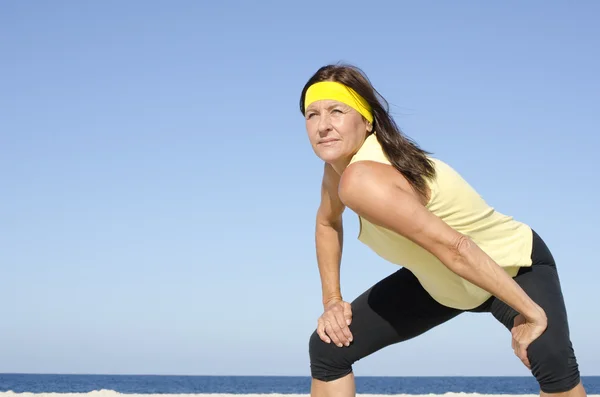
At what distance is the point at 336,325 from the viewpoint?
2963 millimetres

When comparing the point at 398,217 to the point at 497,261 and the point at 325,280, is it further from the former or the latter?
the point at 325,280

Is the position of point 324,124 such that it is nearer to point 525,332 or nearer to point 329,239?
point 329,239

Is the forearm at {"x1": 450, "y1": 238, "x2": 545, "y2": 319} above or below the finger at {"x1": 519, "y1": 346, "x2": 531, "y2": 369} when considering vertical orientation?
above

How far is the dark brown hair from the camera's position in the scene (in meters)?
2.60

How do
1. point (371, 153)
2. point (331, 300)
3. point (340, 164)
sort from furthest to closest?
point (331, 300) < point (340, 164) < point (371, 153)

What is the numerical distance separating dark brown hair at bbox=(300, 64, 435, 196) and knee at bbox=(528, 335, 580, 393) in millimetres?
659

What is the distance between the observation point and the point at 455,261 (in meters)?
2.42

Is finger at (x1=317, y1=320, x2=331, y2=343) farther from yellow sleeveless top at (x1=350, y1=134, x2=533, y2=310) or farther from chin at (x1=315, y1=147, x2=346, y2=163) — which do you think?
chin at (x1=315, y1=147, x2=346, y2=163)

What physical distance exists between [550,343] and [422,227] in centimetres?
61

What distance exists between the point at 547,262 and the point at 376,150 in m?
0.83

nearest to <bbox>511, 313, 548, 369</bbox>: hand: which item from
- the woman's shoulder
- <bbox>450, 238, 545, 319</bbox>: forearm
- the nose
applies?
<bbox>450, 238, 545, 319</bbox>: forearm

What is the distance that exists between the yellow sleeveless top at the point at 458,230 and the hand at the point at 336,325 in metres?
0.33

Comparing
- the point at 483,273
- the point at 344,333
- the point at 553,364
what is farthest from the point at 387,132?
the point at 553,364

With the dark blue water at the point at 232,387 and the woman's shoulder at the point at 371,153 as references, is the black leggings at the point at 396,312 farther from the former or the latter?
the dark blue water at the point at 232,387
